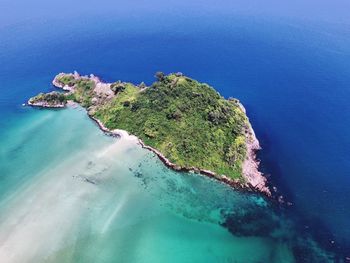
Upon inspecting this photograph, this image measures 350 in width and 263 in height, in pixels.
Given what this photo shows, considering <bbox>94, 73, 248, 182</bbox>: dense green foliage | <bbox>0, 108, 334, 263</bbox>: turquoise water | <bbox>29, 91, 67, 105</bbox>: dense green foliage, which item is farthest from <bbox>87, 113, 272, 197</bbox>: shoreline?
<bbox>29, 91, 67, 105</bbox>: dense green foliage

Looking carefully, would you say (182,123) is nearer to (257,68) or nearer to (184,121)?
(184,121)

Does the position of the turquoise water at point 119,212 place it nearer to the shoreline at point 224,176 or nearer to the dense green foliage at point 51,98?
the shoreline at point 224,176

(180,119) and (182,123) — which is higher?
(180,119)

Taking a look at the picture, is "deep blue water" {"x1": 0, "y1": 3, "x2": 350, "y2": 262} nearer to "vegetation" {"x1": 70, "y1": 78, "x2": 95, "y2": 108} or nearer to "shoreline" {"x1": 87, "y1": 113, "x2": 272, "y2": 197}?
"shoreline" {"x1": 87, "y1": 113, "x2": 272, "y2": 197}

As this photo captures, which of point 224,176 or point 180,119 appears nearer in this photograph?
point 224,176

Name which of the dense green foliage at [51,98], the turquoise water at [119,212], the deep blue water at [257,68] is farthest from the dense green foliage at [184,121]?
the dense green foliage at [51,98]

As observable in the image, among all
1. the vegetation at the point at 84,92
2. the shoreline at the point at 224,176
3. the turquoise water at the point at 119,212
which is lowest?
the turquoise water at the point at 119,212

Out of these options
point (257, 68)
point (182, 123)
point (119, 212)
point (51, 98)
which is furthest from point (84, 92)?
point (257, 68)
